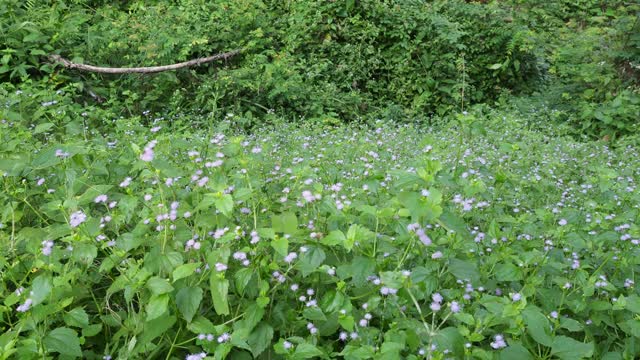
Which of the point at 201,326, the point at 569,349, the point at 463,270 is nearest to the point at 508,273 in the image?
the point at 463,270

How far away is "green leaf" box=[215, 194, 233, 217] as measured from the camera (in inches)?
75.7

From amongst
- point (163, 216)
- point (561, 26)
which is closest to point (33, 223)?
point (163, 216)

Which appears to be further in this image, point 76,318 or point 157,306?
point 76,318

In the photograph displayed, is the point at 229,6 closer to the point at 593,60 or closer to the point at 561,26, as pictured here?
the point at 593,60

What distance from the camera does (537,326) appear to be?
1.83m

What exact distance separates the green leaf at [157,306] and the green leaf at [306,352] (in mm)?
451

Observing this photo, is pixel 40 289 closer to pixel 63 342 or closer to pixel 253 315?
pixel 63 342

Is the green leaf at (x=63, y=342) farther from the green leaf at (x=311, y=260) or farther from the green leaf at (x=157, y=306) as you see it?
the green leaf at (x=311, y=260)

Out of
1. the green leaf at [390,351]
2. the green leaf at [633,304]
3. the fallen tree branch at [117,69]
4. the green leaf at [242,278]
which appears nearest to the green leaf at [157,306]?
the green leaf at [242,278]

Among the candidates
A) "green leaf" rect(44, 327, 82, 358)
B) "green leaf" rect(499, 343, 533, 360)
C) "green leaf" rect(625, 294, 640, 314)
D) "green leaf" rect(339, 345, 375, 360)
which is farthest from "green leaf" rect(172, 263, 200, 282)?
"green leaf" rect(625, 294, 640, 314)

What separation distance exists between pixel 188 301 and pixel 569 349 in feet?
4.23

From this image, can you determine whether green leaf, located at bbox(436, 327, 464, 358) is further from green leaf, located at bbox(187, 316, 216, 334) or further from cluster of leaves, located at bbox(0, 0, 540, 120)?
cluster of leaves, located at bbox(0, 0, 540, 120)

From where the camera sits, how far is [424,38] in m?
8.38

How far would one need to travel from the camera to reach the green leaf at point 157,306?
1750mm
